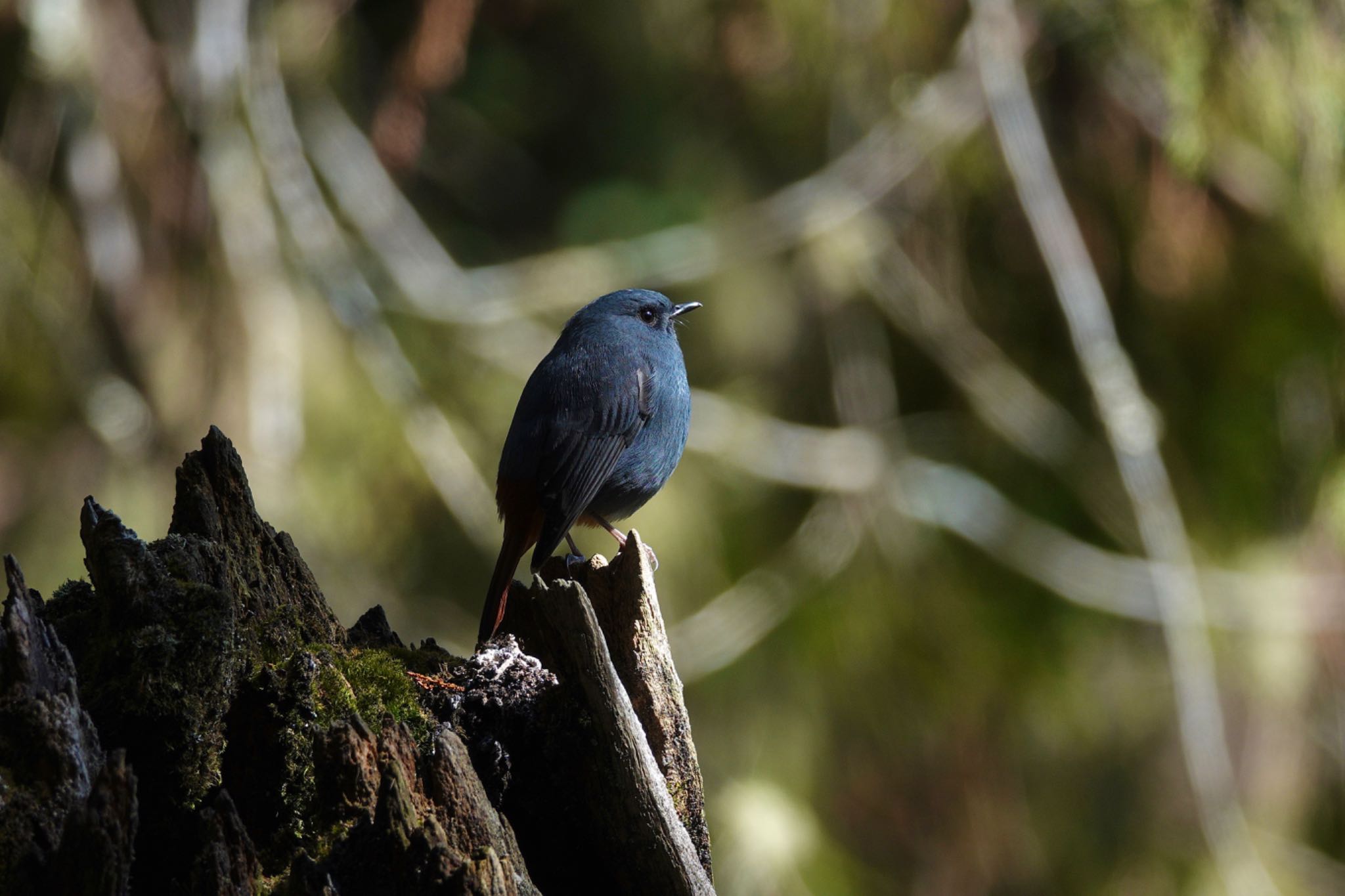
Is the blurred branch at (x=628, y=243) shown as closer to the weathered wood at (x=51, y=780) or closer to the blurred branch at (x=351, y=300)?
the blurred branch at (x=351, y=300)

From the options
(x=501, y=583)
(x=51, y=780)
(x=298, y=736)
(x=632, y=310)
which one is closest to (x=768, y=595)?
(x=632, y=310)

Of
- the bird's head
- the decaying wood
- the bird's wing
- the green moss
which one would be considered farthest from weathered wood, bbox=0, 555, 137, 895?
the bird's head

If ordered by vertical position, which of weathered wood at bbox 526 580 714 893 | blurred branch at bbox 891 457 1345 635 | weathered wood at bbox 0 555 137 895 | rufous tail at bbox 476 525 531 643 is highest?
blurred branch at bbox 891 457 1345 635

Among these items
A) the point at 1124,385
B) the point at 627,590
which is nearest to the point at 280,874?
the point at 627,590

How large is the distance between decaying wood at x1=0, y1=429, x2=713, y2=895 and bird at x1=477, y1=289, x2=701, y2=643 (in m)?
1.07

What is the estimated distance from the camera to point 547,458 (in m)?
3.59

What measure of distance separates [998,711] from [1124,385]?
206cm

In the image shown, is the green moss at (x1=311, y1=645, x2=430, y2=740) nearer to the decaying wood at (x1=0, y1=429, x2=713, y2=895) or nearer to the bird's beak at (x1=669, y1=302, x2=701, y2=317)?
the decaying wood at (x1=0, y1=429, x2=713, y2=895)

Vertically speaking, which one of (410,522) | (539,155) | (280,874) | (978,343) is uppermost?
(539,155)

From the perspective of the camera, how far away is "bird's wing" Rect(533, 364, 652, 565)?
11.6 feet

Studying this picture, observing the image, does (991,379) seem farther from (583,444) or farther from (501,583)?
(501,583)

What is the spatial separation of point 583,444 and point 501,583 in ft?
1.92

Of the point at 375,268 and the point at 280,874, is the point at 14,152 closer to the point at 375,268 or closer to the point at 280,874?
the point at 375,268

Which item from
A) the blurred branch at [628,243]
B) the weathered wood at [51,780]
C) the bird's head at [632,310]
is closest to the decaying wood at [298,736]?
the weathered wood at [51,780]
